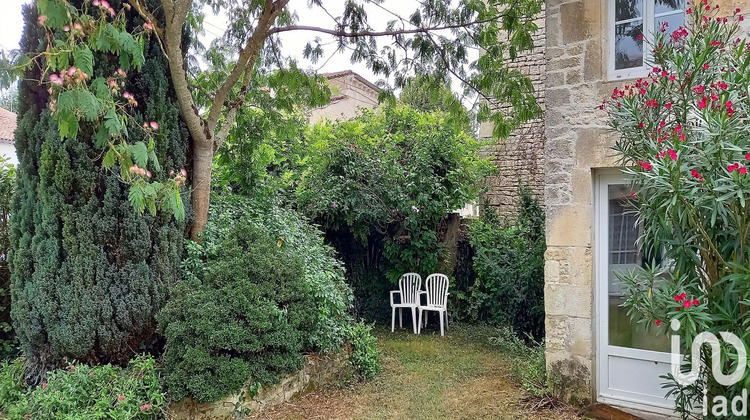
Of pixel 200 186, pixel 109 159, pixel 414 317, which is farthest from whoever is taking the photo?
pixel 414 317

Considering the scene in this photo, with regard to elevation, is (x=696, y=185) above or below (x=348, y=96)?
below

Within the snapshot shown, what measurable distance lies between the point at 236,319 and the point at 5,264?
259 centimetres

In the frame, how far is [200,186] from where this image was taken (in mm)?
4316

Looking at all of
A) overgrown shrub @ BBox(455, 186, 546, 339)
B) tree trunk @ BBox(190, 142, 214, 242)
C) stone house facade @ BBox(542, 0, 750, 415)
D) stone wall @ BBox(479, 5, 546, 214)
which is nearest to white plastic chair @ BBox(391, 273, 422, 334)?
overgrown shrub @ BBox(455, 186, 546, 339)

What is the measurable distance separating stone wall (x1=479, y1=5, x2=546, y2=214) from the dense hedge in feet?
15.5

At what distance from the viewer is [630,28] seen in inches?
152

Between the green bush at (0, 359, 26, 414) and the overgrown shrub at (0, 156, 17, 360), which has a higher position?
the overgrown shrub at (0, 156, 17, 360)

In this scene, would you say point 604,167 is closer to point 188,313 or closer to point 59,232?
point 188,313

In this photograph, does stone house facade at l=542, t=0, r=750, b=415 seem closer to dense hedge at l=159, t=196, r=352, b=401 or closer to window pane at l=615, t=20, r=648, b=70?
window pane at l=615, t=20, r=648, b=70

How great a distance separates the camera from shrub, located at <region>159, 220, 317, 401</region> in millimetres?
3465

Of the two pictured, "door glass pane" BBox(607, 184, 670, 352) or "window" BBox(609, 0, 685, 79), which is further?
"door glass pane" BBox(607, 184, 670, 352)

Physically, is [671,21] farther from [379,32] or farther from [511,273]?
[511,273]

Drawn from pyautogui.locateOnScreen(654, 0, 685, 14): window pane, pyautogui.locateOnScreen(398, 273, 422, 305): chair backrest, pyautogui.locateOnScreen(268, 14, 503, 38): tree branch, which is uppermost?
pyautogui.locateOnScreen(268, 14, 503, 38): tree branch

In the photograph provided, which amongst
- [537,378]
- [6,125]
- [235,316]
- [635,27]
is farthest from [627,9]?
[6,125]
